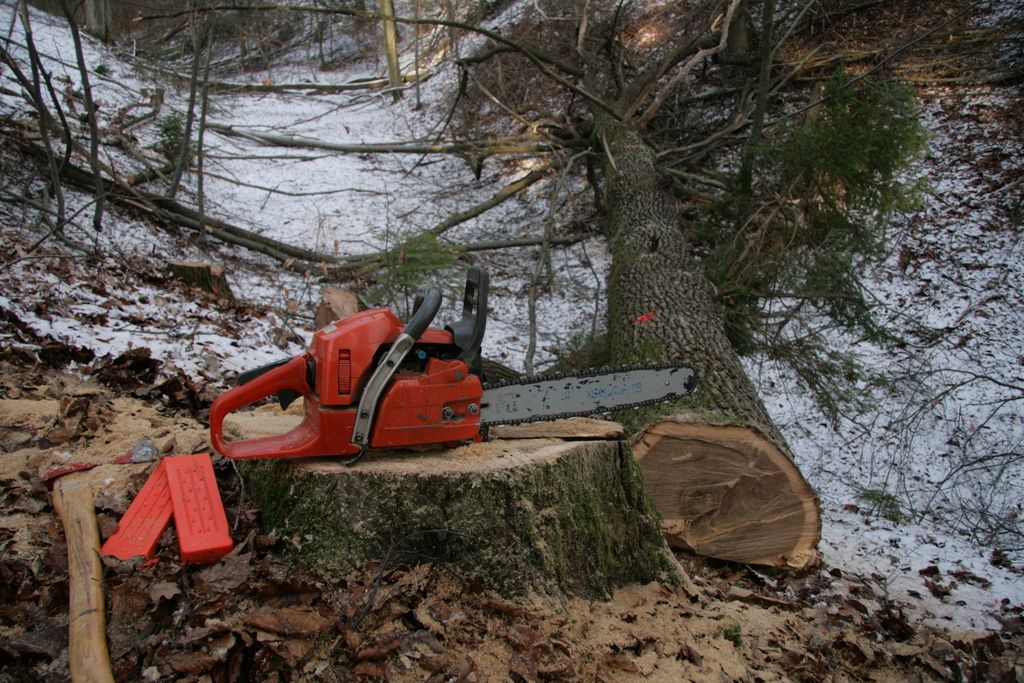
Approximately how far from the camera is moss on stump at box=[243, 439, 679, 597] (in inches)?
75.9

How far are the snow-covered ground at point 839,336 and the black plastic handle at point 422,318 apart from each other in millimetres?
2422

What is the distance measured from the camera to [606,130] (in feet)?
22.4

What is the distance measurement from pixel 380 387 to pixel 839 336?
184 inches

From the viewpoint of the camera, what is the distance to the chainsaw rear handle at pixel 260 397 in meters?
1.91

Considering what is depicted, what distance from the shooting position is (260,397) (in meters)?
Answer: 1.97

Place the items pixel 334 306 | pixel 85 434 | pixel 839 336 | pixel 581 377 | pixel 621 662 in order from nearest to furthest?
pixel 621 662 < pixel 581 377 < pixel 85 434 < pixel 334 306 < pixel 839 336

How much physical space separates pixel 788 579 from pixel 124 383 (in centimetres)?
351

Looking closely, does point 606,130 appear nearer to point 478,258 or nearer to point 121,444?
point 478,258

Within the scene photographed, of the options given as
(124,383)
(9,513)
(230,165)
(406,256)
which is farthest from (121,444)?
(230,165)

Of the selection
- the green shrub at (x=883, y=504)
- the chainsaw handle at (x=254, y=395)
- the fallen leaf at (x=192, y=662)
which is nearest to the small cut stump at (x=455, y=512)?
the chainsaw handle at (x=254, y=395)

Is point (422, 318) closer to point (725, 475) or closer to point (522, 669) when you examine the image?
point (522, 669)

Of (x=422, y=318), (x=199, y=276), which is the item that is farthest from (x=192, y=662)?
(x=199, y=276)

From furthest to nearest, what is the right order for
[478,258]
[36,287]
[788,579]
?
[478,258]
[36,287]
[788,579]

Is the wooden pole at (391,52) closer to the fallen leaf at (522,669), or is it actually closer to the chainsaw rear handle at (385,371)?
the chainsaw rear handle at (385,371)
